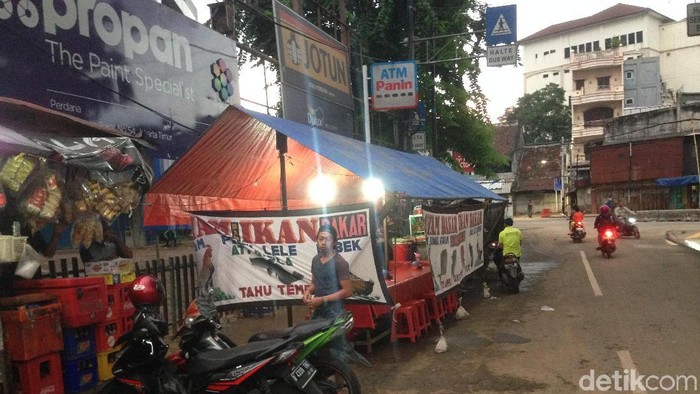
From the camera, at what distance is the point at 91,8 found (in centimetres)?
735

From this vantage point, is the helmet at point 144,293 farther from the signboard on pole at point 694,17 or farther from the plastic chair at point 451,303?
the signboard on pole at point 694,17

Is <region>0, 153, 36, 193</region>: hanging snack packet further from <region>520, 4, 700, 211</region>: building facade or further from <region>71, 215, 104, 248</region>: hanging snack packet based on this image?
<region>520, 4, 700, 211</region>: building facade

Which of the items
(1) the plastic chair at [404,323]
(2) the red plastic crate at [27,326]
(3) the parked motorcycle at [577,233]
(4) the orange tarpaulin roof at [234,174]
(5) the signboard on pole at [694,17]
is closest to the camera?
(2) the red plastic crate at [27,326]

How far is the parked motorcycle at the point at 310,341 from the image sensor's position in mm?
4070

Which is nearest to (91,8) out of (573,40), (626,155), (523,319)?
(523,319)

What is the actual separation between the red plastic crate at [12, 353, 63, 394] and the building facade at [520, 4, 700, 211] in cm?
4101

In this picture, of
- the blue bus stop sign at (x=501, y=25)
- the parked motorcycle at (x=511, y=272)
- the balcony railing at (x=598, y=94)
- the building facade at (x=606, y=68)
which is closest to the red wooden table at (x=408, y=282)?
the parked motorcycle at (x=511, y=272)

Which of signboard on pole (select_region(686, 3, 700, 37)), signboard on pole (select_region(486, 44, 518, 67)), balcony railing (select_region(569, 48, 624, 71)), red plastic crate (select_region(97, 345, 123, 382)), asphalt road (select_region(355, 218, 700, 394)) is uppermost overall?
balcony railing (select_region(569, 48, 624, 71))

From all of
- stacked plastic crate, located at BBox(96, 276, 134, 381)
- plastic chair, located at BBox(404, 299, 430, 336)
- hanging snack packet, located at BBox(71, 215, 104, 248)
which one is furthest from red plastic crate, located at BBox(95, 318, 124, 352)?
plastic chair, located at BBox(404, 299, 430, 336)

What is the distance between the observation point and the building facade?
48.6 meters

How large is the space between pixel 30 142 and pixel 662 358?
6.62 meters

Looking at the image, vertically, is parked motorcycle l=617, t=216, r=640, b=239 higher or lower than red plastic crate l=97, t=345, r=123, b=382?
lower

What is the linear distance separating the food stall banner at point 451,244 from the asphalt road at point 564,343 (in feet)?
2.52

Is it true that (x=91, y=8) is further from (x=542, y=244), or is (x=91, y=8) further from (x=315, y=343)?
(x=542, y=244)
